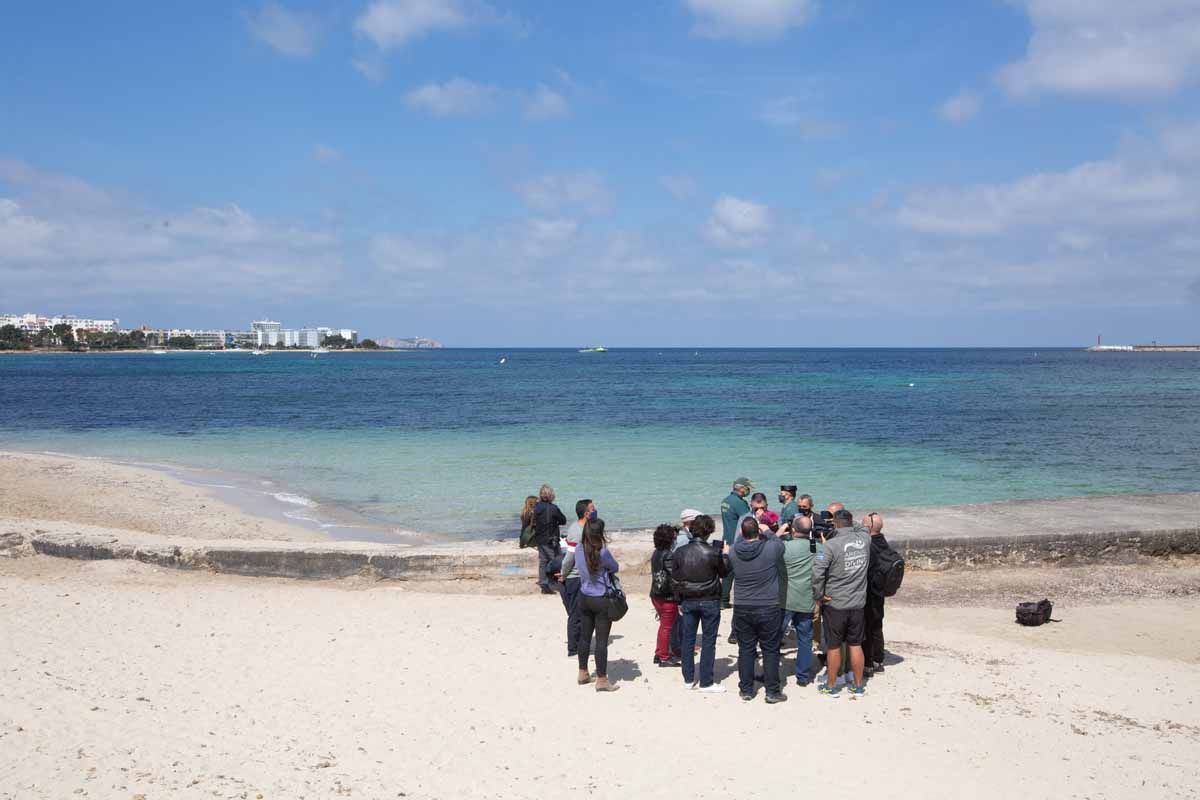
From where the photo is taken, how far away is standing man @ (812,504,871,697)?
6.85m

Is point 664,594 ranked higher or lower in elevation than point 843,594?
lower

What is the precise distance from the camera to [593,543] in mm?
6633

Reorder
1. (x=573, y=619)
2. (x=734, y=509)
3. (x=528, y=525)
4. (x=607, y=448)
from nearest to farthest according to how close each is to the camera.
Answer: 1. (x=573, y=619)
2. (x=734, y=509)
3. (x=528, y=525)
4. (x=607, y=448)

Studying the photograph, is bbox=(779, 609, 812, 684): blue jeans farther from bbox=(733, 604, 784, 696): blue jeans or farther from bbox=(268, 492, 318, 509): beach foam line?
bbox=(268, 492, 318, 509): beach foam line

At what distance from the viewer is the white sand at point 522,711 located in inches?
211

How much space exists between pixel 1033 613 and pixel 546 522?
16.8 ft

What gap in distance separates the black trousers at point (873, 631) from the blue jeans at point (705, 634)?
4.33ft

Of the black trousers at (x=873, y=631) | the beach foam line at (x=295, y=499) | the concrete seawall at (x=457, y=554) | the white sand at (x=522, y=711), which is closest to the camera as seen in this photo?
the white sand at (x=522, y=711)

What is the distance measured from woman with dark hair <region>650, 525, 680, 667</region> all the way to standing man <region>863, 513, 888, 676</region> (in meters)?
1.61

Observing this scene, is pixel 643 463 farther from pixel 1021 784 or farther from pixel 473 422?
pixel 1021 784

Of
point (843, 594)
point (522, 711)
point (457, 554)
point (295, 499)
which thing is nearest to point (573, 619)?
point (522, 711)

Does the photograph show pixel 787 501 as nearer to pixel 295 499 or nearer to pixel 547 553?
pixel 547 553

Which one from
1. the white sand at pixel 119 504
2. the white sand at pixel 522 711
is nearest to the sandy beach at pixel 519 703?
the white sand at pixel 522 711

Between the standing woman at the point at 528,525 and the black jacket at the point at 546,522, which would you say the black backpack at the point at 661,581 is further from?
the standing woman at the point at 528,525
